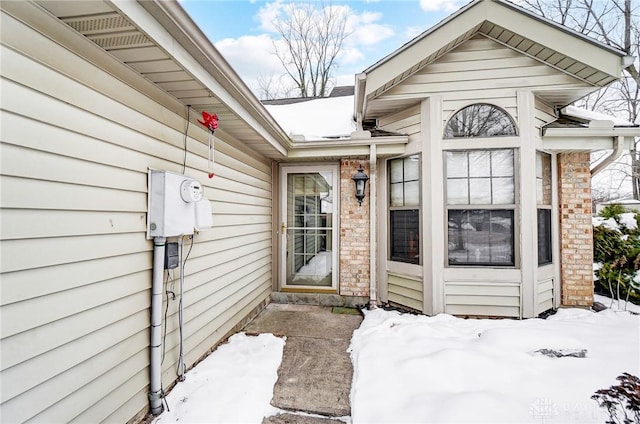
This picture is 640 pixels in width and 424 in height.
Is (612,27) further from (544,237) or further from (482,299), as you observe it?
(482,299)

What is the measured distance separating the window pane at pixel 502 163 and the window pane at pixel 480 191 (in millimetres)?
152

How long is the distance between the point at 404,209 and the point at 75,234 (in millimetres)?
3509

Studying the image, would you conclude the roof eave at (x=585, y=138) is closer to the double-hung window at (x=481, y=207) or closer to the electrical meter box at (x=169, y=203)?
the double-hung window at (x=481, y=207)

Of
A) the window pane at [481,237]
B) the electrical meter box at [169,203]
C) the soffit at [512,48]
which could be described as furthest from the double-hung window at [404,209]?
the electrical meter box at [169,203]

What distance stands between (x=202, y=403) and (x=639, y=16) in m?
13.8

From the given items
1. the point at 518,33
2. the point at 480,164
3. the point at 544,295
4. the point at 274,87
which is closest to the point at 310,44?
the point at 274,87

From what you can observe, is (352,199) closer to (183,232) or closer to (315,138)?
(315,138)

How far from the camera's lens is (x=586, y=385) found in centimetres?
196

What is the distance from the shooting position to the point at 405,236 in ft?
12.9

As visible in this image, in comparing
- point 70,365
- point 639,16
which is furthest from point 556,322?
point 639,16

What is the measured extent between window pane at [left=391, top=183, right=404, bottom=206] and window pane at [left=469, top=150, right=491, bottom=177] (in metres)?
0.91

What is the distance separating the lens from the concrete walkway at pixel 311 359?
207 cm

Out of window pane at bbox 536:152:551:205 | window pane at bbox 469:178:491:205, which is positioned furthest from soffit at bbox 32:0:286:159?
window pane at bbox 536:152:551:205

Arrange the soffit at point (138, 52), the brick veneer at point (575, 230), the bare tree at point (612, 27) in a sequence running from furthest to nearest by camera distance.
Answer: the bare tree at point (612, 27) < the brick veneer at point (575, 230) < the soffit at point (138, 52)
